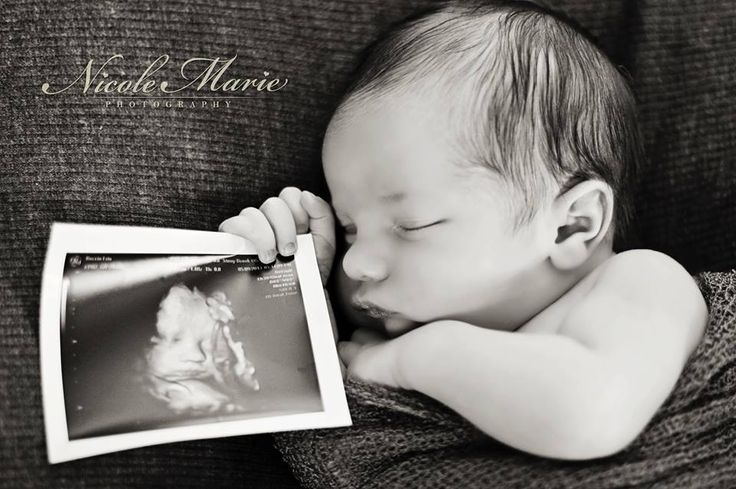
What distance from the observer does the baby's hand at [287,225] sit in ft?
3.25

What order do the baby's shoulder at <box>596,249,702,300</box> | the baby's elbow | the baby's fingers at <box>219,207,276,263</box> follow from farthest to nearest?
the baby's fingers at <box>219,207,276,263</box>
the baby's shoulder at <box>596,249,702,300</box>
the baby's elbow

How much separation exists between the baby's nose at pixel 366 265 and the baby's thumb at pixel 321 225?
0.38 feet

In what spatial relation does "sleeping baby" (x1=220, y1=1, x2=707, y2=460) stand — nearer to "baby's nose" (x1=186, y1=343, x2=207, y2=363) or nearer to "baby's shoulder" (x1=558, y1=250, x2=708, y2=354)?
"baby's shoulder" (x1=558, y1=250, x2=708, y2=354)

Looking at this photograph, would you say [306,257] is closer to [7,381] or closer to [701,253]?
[7,381]

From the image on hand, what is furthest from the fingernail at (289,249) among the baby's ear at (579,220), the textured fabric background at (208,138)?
the baby's ear at (579,220)

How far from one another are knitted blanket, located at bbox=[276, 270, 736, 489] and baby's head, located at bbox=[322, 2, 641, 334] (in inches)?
5.1

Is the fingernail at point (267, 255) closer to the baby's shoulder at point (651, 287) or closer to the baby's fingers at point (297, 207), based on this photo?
the baby's fingers at point (297, 207)

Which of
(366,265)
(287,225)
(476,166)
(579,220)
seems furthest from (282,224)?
(579,220)

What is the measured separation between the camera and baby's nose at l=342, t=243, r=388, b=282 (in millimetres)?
940

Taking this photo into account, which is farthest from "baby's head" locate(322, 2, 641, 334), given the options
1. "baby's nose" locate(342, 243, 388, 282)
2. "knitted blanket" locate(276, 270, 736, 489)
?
"knitted blanket" locate(276, 270, 736, 489)

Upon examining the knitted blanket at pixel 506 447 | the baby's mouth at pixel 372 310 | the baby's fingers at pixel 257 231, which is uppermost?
the baby's fingers at pixel 257 231

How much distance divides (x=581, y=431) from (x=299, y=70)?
0.63 meters

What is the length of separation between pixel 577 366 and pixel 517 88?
32 cm

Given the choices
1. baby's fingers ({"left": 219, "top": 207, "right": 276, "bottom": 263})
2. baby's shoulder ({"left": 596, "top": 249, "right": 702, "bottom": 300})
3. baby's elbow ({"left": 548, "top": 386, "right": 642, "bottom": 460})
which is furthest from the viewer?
baby's fingers ({"left": 219, "top": 207, "right": 276, "bottom": 263})
